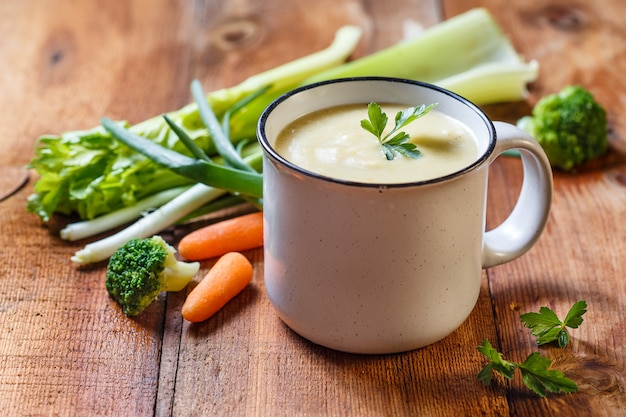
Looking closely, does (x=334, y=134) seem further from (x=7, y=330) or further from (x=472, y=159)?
(x=7, y=330)

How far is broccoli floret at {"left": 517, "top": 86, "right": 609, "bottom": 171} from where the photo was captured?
2.16 meters

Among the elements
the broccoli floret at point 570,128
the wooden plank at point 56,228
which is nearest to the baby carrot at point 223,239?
the wooden plank at point 56,228

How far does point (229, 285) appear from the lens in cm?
169

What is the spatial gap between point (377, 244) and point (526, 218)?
1.46ft

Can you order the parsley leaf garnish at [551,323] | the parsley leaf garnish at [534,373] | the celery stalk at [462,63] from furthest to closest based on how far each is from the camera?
the celery stalk at [462,63] < the parsley leaf garnish at [551,323] < the parsley leaf garnish at [534,373]

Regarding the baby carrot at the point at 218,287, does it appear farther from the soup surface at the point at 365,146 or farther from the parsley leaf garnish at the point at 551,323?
the parsley leaf garnish at the point at 551,323

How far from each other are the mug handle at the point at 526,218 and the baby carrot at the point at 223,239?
0.52 meters

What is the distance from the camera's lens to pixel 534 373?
1434 millimetres

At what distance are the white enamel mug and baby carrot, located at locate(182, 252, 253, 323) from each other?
130 millimetres

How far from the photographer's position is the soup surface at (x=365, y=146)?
1.41 meters

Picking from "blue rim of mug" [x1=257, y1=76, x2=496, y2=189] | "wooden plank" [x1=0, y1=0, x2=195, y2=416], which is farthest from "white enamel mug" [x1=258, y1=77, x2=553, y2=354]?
"wooden plank" [x1=0, y1=0, x2=195, y2=416]

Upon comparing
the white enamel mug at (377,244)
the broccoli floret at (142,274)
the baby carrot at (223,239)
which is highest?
the white enamel mug at (377,244)

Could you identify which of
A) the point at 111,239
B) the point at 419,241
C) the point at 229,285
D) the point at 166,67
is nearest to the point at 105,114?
the point at 166,67

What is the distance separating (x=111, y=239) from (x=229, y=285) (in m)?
0.33
